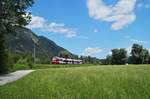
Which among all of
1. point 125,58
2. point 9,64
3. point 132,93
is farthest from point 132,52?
point 132,93

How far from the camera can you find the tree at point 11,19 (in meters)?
42.4

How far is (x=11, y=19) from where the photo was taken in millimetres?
43406

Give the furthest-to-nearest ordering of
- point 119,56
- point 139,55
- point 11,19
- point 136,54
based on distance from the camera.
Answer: point 119,56, point 136,54, point 139,55, point 11,19

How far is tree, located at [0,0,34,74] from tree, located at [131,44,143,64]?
12407 cm

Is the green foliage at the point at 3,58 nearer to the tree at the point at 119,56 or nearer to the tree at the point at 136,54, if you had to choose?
the tree at the point at 136,54

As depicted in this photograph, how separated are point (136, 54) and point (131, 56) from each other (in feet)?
7.80

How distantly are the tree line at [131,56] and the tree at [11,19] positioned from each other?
123 m

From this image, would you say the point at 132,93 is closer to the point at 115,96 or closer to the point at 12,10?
the point at 115,96

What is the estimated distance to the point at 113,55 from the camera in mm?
→ 175875

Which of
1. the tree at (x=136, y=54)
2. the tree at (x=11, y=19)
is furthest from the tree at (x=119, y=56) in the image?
the tree at (x=11, y=19)

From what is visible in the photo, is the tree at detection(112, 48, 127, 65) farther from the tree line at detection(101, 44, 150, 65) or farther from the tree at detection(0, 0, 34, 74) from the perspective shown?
the tree at detection(0, 0, 34, 74)

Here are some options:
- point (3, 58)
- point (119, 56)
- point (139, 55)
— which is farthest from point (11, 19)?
point (119, 56)

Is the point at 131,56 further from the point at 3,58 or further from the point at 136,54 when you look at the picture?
the point at 3,58

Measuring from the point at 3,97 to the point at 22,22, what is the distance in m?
29.7
